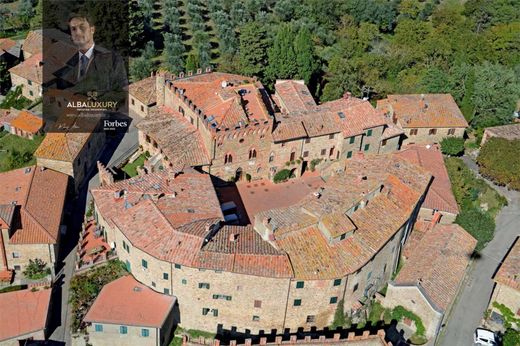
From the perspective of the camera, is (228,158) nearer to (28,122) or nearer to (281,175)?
(281,175)

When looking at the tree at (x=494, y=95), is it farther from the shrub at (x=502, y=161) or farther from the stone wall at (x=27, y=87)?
the stone wall at (x=27, y=87)

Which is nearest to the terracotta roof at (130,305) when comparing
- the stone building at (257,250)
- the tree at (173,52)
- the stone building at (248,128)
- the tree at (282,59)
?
the stone building at (257,250)

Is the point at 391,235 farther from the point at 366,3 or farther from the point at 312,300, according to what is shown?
the point at 366,3

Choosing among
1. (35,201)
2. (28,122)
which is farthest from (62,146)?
(28,122)

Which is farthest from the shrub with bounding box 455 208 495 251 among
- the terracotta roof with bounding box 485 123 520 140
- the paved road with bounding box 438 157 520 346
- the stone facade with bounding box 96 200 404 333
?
the terracotta roof with bounding box 485 123 520 140

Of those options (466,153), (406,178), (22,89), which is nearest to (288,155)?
(406,178)
